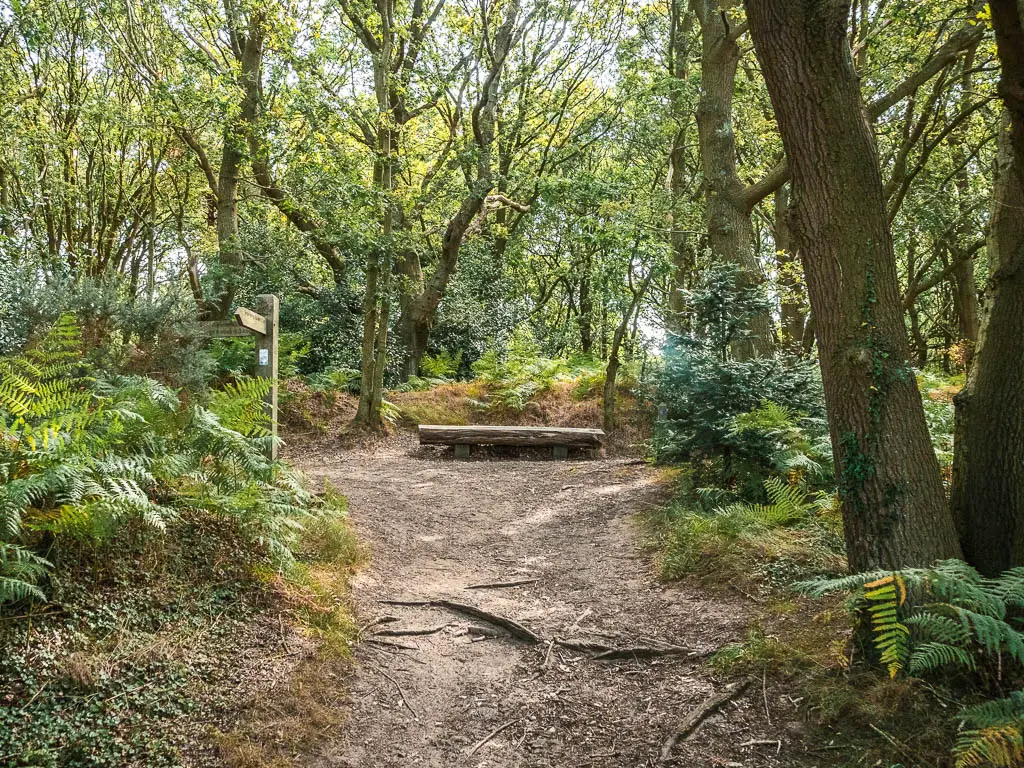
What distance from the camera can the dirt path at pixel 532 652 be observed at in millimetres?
3831

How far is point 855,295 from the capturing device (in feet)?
12.9

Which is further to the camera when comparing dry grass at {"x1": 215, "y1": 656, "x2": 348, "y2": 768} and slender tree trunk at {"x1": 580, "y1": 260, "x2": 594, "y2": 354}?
slender tree trunk at {"x1": 580, "y1": 260, "x2": 594, "y2": 354}

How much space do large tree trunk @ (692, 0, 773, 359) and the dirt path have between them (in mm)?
3754

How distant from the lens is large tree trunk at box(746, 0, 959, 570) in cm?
382

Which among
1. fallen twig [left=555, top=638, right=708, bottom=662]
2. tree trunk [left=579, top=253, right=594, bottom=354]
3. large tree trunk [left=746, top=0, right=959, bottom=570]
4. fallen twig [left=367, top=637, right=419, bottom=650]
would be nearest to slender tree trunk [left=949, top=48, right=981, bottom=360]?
large tree trunk [left=746, top=0, right=959, bottom=570]

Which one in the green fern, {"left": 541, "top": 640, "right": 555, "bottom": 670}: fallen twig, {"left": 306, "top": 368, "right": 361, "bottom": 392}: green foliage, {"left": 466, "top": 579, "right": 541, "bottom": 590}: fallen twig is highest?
{"left": 306, "top": 368, "right": 361, "bottom": 392}: green foliage

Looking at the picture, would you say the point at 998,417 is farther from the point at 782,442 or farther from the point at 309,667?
the point at 309,667

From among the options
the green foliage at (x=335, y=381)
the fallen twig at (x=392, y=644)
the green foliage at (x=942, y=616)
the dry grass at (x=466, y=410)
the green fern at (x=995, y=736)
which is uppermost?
the green foliage at (x=335, y=381)

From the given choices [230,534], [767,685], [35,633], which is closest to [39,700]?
[35,633]

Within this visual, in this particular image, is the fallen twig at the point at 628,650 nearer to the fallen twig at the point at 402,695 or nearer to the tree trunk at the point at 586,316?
the fallen twig at the point at 402,695

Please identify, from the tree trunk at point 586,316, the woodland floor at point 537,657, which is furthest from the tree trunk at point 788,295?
the tree trunk at point 586,316

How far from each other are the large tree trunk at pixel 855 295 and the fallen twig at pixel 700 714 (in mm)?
997

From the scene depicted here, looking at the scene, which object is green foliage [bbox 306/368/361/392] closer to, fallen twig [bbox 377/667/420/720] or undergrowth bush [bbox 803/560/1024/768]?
fallen twig [bbox 377/667/420/720]

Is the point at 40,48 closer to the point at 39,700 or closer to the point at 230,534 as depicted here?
the point at 230,534
